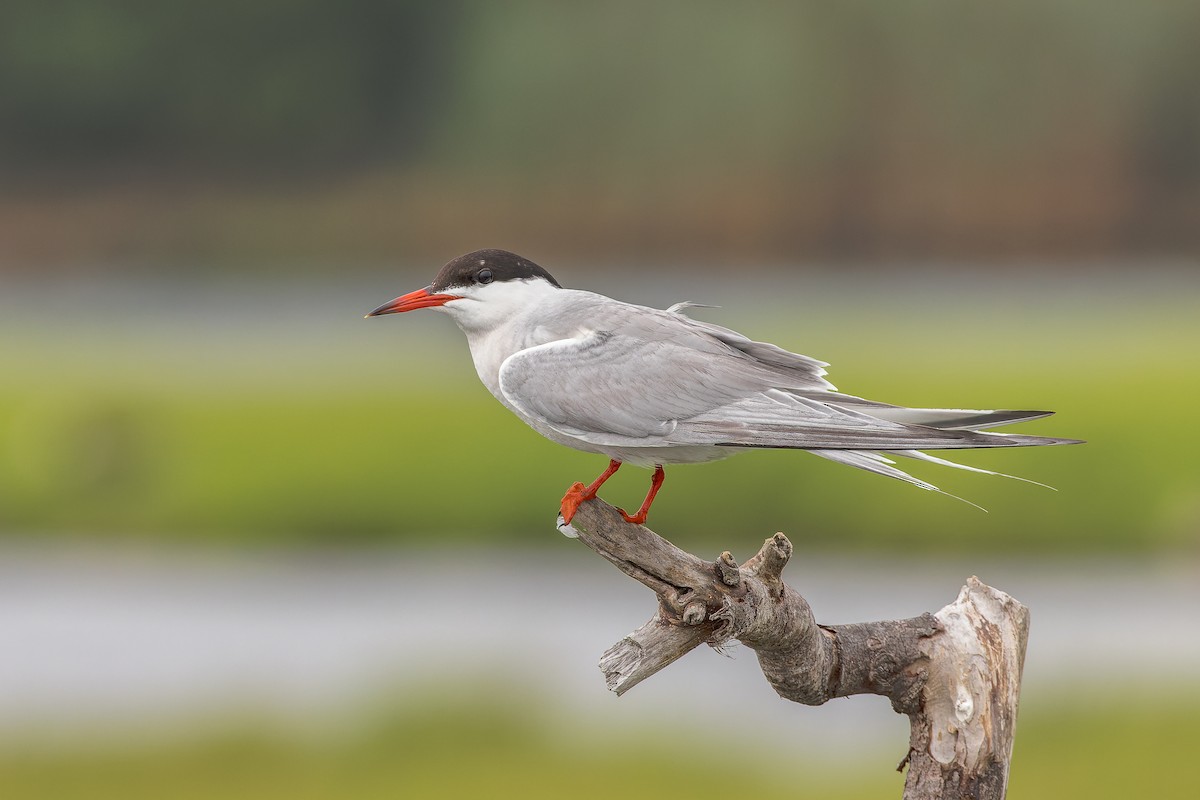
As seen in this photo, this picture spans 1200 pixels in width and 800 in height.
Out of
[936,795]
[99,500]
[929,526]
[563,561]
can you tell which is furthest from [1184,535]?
[99,500]

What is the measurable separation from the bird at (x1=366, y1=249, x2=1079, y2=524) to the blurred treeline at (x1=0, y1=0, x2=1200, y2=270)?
47.5 ft

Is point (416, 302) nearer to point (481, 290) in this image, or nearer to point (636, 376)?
point (481, 290)

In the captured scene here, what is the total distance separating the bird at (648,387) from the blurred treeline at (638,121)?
570 inches

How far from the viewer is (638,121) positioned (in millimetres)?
19516

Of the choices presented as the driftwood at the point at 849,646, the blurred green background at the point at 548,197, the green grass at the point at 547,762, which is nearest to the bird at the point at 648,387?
the driftwood at the point at 849,646

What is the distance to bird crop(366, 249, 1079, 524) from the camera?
15.0 ft

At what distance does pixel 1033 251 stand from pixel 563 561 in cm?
1006

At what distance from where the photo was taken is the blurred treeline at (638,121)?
19.6m

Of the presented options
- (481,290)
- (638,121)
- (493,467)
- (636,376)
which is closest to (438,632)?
(493,467)

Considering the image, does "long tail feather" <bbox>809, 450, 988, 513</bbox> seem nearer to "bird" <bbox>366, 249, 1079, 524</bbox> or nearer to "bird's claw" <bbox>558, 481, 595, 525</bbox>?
"bird" <bbox>366, 249, 1079, 524</bbox>

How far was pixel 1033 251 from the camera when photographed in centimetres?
2036

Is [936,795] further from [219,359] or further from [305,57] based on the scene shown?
[305,57]

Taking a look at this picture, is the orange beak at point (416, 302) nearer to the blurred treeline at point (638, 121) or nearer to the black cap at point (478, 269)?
the black cap at point (478, 269)

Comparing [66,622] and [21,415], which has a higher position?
[21,415]
